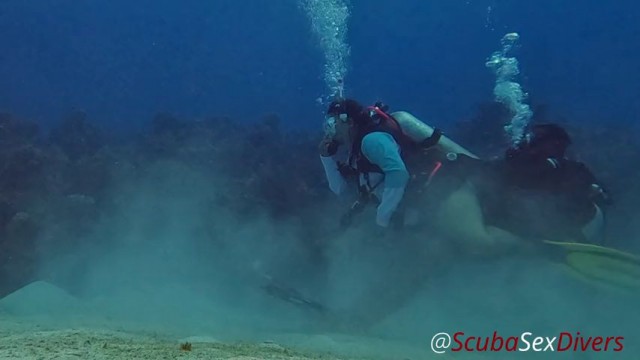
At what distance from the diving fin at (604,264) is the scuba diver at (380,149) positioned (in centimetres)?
171

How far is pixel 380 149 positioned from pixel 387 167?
0.22 meters

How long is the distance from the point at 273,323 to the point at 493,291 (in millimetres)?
2985

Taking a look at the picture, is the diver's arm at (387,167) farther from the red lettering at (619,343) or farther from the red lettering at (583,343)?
the red lettering at (619,343)

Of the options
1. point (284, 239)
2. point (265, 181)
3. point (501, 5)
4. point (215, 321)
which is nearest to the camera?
point (215, 321)

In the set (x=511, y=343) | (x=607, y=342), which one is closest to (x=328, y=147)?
(x=511, y=343)

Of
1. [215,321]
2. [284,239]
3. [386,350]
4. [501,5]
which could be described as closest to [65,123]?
A: [284,239]

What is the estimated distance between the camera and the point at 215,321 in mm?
6531

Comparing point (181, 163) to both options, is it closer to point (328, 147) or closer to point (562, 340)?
point (328, 147)

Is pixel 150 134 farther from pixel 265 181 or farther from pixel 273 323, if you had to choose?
pixel 273 323

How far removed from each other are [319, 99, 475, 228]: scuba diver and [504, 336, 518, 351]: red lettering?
181 cm

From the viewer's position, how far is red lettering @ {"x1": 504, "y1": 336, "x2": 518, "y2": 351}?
585cm

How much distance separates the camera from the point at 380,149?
225 inches

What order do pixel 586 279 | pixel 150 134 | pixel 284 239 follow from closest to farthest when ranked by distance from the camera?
1. pixel 586 279
2. pixel 284 239
3. pixel 150 134

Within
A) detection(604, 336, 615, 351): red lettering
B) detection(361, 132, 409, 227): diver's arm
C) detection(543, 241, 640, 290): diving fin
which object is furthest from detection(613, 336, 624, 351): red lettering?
detection(361, 132, 409, 227): diver's arm
